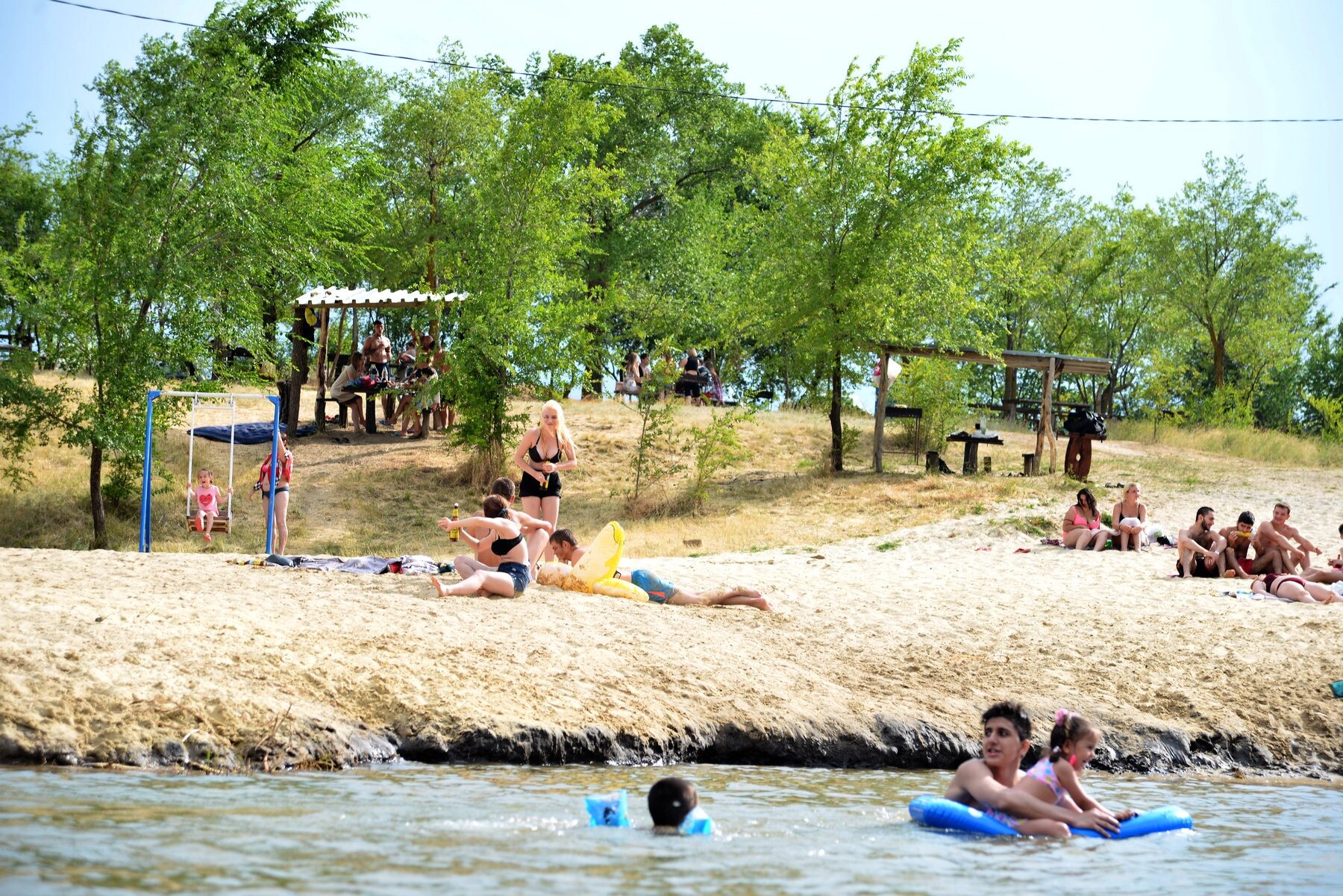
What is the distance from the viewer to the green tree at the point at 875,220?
24656 millimetres

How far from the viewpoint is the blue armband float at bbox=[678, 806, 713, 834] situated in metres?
6.85

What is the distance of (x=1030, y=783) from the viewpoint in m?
7.55

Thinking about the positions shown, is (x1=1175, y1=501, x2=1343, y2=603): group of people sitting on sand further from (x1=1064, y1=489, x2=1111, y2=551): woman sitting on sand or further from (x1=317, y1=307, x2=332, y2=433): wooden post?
(x1=317, y1=307, x2=332, y2=433): wooden post

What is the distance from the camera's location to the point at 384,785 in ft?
25.2

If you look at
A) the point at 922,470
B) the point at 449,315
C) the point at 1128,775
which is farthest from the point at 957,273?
the point at 1128,775

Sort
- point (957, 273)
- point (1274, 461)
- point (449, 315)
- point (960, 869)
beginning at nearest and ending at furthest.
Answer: point (960, 869)
point (449, 315)
point (957, 273)
point (1274, 461)

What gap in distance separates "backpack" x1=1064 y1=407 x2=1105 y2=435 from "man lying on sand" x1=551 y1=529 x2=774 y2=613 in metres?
11.5

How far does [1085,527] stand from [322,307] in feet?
46.3

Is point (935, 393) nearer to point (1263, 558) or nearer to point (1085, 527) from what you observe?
point (1085, 527)

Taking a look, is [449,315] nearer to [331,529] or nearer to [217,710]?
[331,529]

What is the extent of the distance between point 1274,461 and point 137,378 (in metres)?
24.0

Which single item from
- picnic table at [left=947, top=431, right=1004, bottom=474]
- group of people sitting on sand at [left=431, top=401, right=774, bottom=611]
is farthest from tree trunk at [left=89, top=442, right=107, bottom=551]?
picnic table at [left=947, top=431, right=1004, bottom=474]

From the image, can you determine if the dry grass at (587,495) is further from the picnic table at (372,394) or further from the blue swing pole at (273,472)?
the blue swing pole at (273,472)

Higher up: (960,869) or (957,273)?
(957,273)
